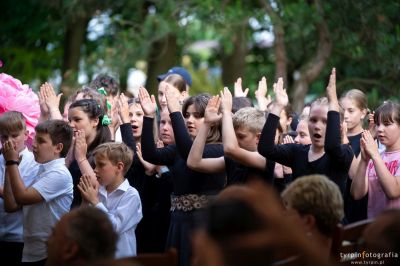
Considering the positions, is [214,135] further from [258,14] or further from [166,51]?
[166,51]

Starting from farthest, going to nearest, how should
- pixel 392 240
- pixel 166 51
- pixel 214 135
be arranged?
pixel 166 51, pixel 214 135, pixel 392 240

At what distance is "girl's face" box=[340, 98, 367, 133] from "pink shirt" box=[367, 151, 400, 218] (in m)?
0.83

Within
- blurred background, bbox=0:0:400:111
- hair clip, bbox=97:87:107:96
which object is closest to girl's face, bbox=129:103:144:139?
hair clip, bbox=97:87:107:96

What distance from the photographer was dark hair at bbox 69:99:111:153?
7.11 m

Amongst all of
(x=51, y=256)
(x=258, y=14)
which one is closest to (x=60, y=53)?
(x=258, y=14)

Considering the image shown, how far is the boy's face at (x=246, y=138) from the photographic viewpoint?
21.5 ft

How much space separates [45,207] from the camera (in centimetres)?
622

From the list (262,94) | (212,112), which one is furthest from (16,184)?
(262,94)

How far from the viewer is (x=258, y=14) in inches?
493

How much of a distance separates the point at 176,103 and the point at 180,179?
580mm

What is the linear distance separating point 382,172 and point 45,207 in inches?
96.1

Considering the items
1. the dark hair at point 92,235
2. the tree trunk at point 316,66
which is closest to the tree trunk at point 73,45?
the tree trunk at point 316,66

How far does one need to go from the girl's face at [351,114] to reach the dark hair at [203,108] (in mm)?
1338

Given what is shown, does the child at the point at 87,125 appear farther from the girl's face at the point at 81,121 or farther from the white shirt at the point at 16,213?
the white shirt at the point at 16,213
